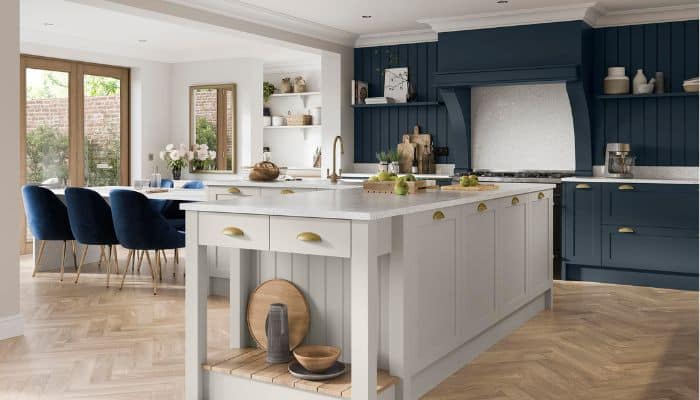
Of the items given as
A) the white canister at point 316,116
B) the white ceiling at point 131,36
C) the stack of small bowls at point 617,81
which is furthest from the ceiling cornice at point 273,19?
the stack of small bowls at point 617,81

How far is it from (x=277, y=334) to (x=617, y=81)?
15.5 feet

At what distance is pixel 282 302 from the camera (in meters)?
3.60

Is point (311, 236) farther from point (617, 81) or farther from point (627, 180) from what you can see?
point (617, 81)

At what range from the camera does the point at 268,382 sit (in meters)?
3.28

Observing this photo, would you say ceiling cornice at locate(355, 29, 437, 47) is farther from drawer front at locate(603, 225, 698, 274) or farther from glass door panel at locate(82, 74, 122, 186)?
glass door panel at locate(82, 74, 122, 186)

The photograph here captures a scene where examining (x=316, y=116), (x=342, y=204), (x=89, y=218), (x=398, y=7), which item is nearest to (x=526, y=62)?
(x=398, y=7)

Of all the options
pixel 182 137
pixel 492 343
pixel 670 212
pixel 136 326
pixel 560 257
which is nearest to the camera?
pixel 492 343

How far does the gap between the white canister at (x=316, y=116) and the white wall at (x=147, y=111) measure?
77.1 inches

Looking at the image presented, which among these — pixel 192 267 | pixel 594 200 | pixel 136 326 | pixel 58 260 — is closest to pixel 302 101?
pixel 58 260

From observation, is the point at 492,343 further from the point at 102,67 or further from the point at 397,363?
the point at 102,67

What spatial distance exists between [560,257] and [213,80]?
17.6 ft

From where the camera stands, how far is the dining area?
6.15 meters

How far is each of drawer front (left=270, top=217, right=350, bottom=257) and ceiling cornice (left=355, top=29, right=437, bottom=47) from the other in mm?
5213

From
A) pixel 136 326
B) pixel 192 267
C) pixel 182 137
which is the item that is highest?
pixel 182 137
